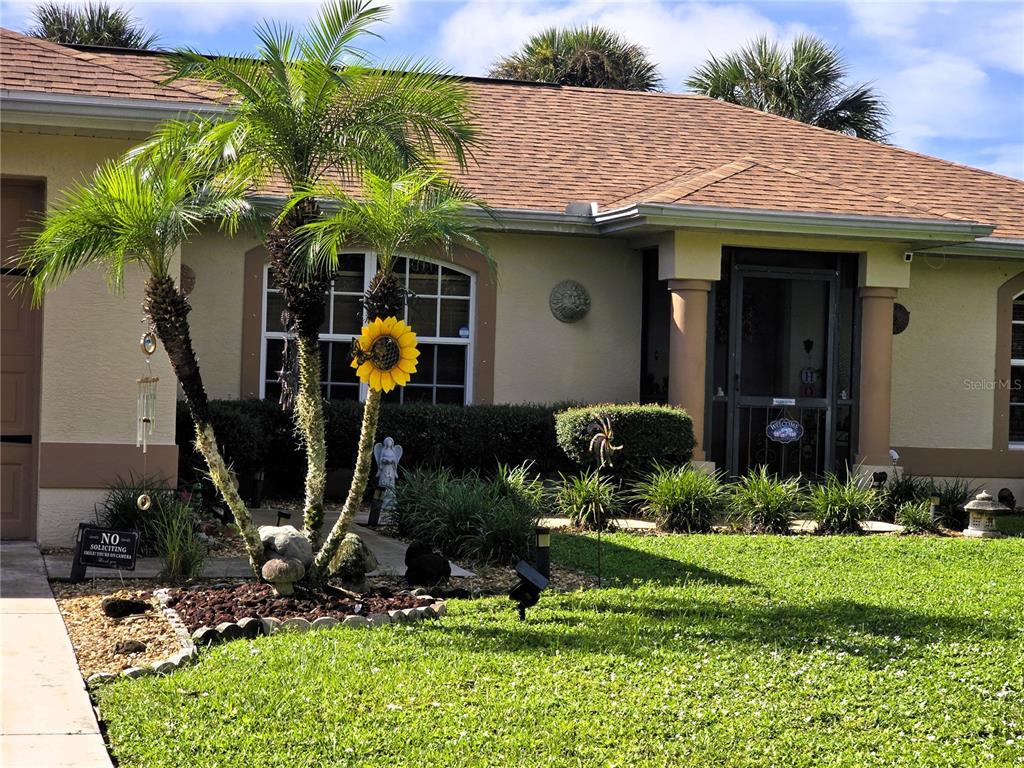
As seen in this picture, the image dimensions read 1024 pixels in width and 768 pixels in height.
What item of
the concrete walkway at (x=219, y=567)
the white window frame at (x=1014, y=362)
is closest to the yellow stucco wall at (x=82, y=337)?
the concrete walkway at (x=219, y=567)

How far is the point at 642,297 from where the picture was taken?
1495 cm

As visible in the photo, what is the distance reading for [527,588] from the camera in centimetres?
723

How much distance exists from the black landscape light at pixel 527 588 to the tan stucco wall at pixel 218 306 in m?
7.11

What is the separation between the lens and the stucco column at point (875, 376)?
1420 cm

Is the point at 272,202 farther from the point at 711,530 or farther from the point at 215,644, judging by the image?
the point at 215,644

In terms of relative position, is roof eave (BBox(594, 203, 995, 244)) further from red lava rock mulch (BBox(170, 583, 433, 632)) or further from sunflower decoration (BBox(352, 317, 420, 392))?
red lava rock mulch (BBox(170, 583, 433, 632))

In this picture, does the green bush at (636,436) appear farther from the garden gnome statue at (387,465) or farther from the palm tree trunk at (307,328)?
the palm tree trunk at (307,328)

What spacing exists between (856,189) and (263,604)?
10.0m

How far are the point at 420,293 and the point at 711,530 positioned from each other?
455 cm

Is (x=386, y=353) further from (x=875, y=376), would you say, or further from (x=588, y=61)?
(x=588, y=61)

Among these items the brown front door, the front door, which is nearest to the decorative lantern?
the front door

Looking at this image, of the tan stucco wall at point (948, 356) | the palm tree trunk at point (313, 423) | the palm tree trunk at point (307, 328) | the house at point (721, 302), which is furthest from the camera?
the tan stucco wall at point (948, 356)

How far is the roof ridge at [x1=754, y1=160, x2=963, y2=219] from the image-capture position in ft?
47.6

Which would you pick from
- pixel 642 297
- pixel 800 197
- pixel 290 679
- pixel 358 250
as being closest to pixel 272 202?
pixel 358 250
